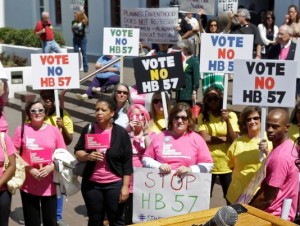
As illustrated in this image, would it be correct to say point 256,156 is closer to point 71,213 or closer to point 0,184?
point 0,184

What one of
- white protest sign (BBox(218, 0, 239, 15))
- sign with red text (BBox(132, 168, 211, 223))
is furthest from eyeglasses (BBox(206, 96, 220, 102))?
white protest sign (BBox(218, 0, 239, 15))

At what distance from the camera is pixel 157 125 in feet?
20.8

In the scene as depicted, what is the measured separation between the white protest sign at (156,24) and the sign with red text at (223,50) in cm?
369

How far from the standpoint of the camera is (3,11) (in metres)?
27.5

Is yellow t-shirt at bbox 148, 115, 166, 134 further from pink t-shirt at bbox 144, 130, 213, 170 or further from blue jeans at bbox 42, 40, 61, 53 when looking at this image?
blue jeans at bbox 42, 40, 61, 53

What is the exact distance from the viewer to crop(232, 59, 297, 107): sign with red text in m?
5.47

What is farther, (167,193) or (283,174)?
(167,193)

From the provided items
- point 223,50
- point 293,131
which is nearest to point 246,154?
point 293,131

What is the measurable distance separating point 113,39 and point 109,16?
10303 mm

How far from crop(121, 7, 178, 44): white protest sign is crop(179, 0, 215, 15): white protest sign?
0.44m

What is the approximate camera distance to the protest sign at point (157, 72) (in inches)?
254

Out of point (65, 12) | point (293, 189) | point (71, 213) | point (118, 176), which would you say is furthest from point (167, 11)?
point (65, 12)

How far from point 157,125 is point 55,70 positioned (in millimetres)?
1533

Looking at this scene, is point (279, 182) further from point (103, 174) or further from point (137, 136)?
point (137, 136)
